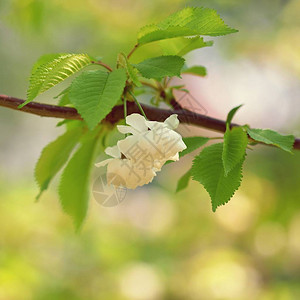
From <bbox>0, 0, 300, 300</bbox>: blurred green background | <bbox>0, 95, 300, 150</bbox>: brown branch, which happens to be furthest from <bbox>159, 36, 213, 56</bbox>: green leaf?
<bbox>0, 0, 300, 300</bbox>: blurred green background

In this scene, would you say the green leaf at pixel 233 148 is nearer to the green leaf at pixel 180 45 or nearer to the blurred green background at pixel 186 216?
the green leaf at pixel 180 45

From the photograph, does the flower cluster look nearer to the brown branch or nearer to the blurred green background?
the brown branch

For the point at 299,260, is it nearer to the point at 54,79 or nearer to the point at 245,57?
the point at 245,57

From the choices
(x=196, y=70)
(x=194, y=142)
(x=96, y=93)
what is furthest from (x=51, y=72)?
(x=196, y=70)

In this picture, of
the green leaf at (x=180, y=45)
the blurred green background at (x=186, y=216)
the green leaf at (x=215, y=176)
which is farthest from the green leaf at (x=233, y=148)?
the blurred green background at (x=186, y=216)

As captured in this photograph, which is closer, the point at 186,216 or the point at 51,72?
the point at 51,72

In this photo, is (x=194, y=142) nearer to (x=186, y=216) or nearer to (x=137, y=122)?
(x=137, y=122)

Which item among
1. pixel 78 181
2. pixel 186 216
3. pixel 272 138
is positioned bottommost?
pixel 186 216
